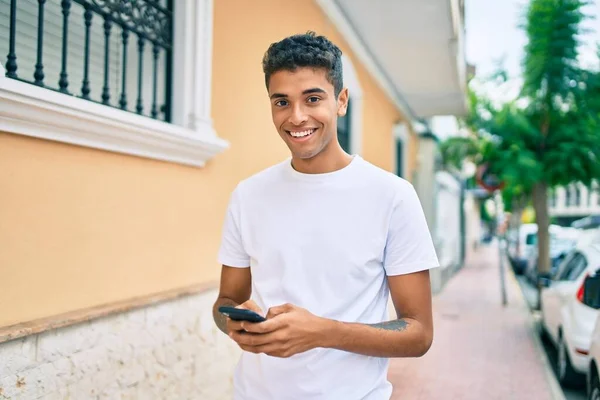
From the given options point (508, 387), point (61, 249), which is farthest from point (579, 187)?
point (61, 249)

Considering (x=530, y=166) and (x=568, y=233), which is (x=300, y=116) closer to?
(x=530, y=166)

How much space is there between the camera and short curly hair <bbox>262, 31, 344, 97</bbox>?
1816mm

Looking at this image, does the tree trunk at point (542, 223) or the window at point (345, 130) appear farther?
the tree trunk at point (542, 223)

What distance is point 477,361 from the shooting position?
7512 millimetres

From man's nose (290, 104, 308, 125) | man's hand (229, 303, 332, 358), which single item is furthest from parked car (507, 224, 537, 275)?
man's hand (229, 303, 332, 358)

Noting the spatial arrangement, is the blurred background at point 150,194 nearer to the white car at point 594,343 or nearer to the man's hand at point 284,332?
the white car at point 594,343

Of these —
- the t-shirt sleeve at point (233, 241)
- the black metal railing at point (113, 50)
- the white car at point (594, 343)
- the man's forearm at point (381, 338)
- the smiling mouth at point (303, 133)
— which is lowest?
the white car at point (594, 343)

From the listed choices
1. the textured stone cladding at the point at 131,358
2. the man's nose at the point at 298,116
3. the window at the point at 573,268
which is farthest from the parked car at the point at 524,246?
the man's nose at the point at 298,116

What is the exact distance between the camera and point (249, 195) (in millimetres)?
1977

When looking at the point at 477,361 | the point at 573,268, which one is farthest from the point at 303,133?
the point at 477,361

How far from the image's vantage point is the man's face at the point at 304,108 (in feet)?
5.99

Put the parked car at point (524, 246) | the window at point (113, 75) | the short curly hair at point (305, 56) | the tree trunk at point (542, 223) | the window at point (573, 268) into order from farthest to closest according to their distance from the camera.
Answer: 1. the parked car at point (524, 246)
2. the tree trunk at point (542, 223)
3. the window at point (573, 268)
4. the window at point (113, 75)
5. the short curly hair at point (305, 56)

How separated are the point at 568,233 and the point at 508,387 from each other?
12.4m

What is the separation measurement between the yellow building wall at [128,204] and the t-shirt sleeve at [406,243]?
168cm
